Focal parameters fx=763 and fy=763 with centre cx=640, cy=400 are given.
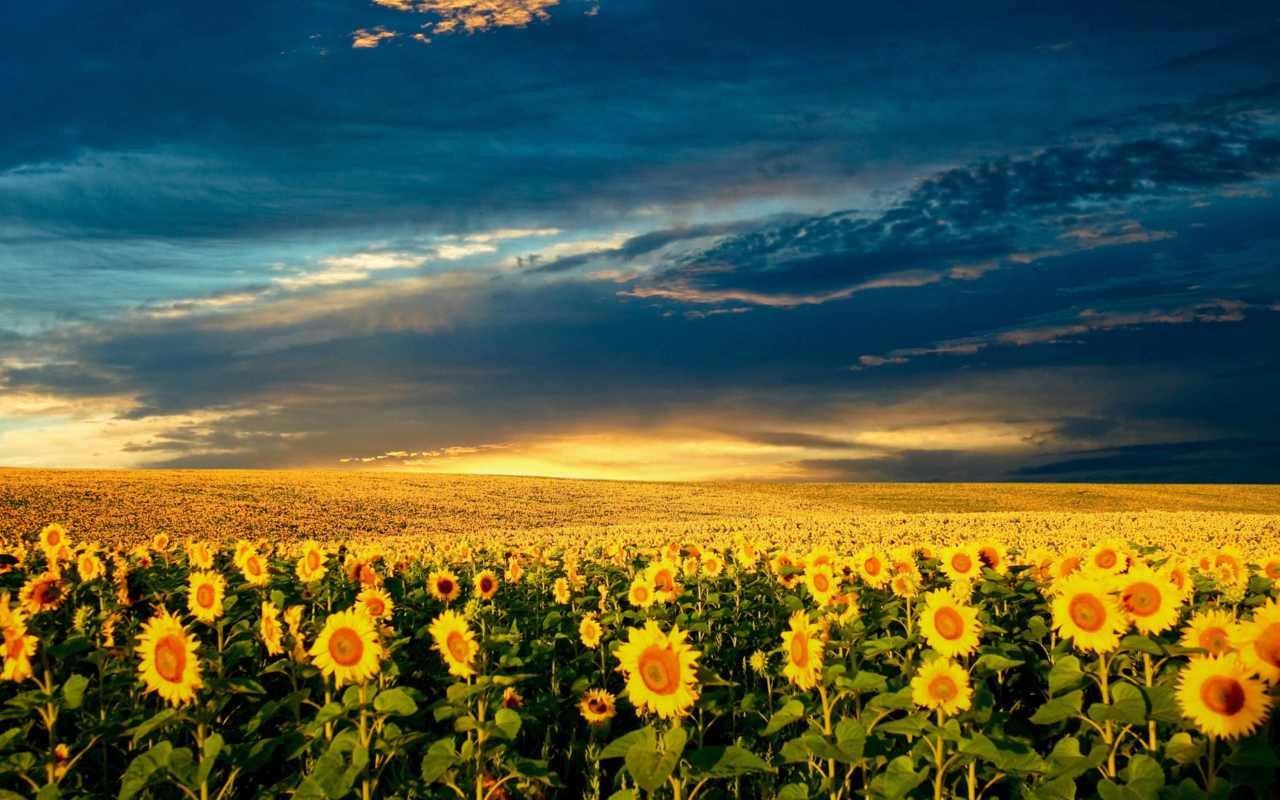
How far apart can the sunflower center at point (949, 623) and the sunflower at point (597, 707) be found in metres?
2.50

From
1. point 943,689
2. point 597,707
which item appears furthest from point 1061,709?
point 597,707

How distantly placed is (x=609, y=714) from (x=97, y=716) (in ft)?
14.9

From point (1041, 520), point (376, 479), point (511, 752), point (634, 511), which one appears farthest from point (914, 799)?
point (376, 479)

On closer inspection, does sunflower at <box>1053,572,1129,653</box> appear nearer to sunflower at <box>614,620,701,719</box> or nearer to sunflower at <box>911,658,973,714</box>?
sunflower at <box>911,658,973,714</box>

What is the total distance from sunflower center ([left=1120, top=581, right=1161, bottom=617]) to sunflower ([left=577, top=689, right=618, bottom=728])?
370 centimetres

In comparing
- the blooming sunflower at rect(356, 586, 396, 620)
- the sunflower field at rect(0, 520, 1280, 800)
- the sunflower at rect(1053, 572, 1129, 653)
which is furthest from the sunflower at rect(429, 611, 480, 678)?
the sunflower at rect(1053, 572, 1129, 653)

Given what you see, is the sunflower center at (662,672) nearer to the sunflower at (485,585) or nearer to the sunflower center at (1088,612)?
the sunflower center at (1088,612)

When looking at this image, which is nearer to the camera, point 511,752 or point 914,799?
point 914,799

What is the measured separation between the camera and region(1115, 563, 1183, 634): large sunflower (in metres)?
4.95

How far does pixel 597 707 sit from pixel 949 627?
2647mm

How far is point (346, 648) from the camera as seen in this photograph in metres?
5.15

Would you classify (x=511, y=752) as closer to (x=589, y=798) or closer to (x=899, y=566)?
(x=589, y=798)

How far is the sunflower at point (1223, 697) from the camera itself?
3.93 meters

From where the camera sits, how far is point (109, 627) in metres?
6.42
